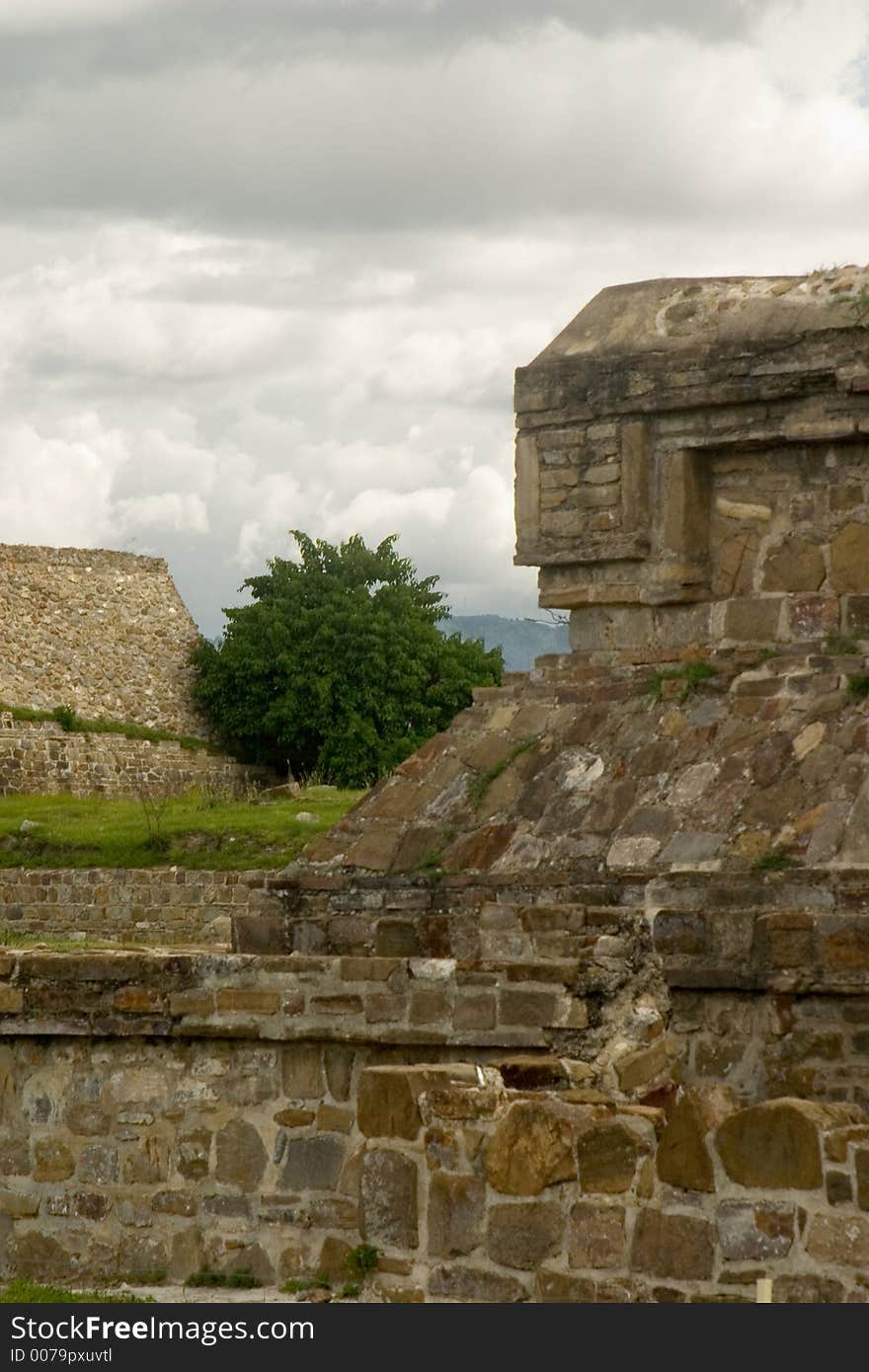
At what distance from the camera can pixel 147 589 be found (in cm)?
4206

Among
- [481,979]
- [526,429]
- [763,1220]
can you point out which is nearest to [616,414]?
[526,429]

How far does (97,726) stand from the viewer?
3875 cm

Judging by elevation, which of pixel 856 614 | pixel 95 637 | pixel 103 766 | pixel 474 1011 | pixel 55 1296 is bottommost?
pixel 55 1296

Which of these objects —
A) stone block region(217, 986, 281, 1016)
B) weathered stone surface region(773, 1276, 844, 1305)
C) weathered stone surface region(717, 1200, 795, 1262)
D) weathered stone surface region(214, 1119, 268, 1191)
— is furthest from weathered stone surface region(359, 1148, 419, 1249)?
stone block region(217, 986, 281, 1016)

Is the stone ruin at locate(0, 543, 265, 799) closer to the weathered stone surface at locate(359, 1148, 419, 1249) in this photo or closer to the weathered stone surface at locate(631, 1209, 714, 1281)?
the weathered stone surface at locate(359, 1148, 419, 1249)

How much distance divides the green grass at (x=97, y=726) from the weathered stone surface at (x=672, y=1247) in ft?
107

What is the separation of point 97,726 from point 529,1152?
33479 mm

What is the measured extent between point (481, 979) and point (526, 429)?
4.65 m

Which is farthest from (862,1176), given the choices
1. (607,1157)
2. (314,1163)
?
(314,1163)

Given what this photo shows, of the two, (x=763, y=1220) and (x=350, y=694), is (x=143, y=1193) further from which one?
(x=350, y=694)

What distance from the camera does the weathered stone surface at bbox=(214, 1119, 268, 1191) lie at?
7445 millimetres

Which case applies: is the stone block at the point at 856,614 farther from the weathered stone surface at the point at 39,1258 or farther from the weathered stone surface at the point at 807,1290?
the weathered stone surface at the point at 807,1290

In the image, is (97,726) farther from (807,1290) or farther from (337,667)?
(807,1290)

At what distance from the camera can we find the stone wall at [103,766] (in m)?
36.6
